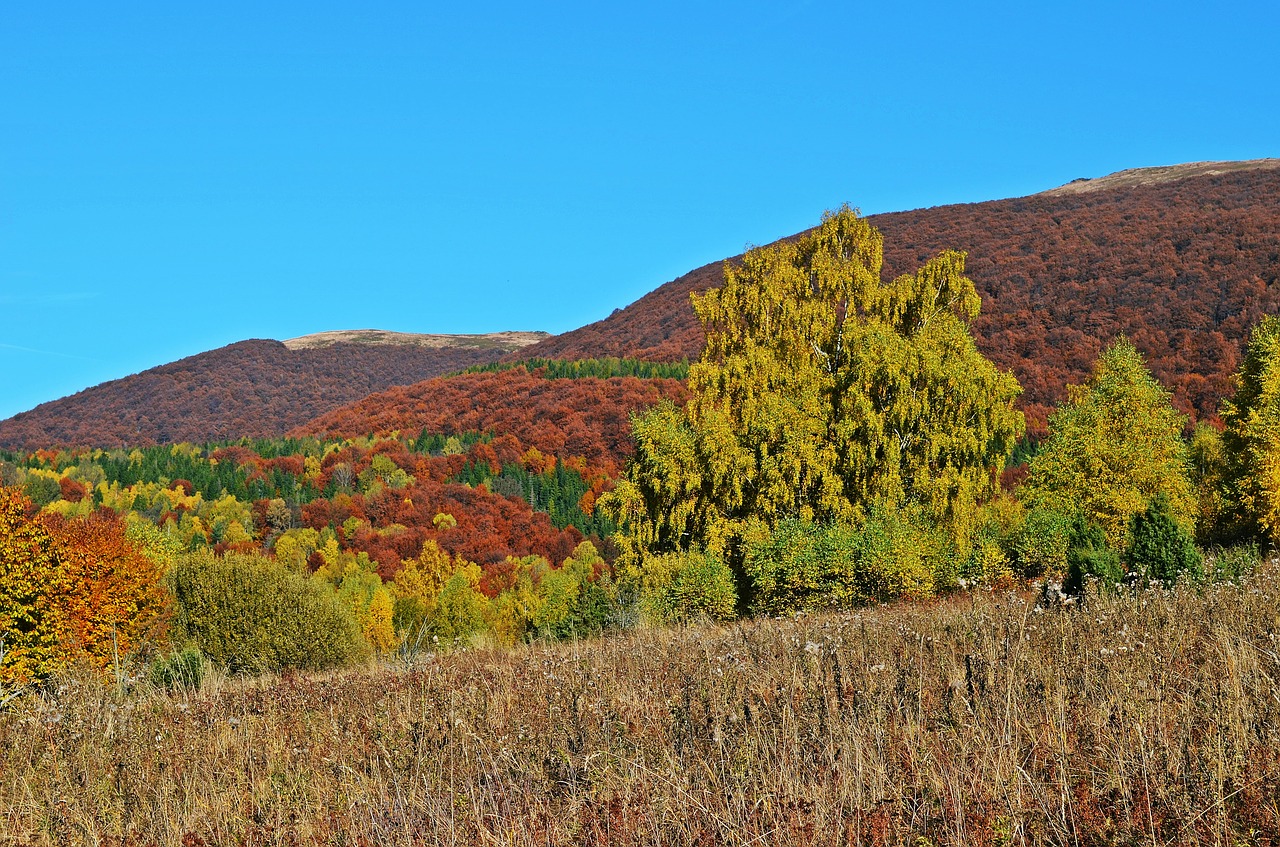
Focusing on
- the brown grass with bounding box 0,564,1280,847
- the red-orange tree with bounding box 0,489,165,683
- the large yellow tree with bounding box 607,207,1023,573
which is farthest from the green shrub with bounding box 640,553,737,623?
the red-orange tree with bounding box 0,489,165,683

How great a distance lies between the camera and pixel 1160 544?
1933cm

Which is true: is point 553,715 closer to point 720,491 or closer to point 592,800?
point 592,800

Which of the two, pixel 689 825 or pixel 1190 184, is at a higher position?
pixel 1190 184

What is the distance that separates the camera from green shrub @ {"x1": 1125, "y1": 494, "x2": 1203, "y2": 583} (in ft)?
61.0

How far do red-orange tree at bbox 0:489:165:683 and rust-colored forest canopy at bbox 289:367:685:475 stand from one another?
79.1 m

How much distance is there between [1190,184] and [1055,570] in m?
208

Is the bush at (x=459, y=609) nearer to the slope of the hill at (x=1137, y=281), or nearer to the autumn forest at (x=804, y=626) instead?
the autumn forest at (x=804, y=626)

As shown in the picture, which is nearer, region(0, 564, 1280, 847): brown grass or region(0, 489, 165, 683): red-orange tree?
region(0, 564, 1280, 847): brown grass

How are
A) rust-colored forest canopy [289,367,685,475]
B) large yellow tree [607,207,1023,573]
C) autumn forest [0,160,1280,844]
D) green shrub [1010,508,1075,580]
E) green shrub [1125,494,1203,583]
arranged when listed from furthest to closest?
rust-colored forest canopy [289,367,685,475] < green shrub [1010,508,1075,580] < large yellow tree [607,207,1023,573] < green shrub [1125,494,1203,583] < autumn forest [0,160,1280,844]

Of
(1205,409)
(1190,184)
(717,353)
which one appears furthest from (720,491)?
(1190,184)

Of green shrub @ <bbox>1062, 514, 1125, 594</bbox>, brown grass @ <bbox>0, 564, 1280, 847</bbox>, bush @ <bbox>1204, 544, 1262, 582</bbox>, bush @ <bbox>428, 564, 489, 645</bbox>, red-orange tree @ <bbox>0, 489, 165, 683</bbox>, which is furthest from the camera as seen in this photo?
bush @ <bbox>428, 564, 489, 645</bbox>

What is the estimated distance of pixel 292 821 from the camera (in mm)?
5336

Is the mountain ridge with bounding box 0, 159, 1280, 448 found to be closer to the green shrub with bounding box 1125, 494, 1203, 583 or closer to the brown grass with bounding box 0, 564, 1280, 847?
the green shrub with bounding box 1125, 494, 1203, 583

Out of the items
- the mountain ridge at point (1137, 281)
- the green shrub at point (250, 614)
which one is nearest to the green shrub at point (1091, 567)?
the green shrub at point (250, 614)
